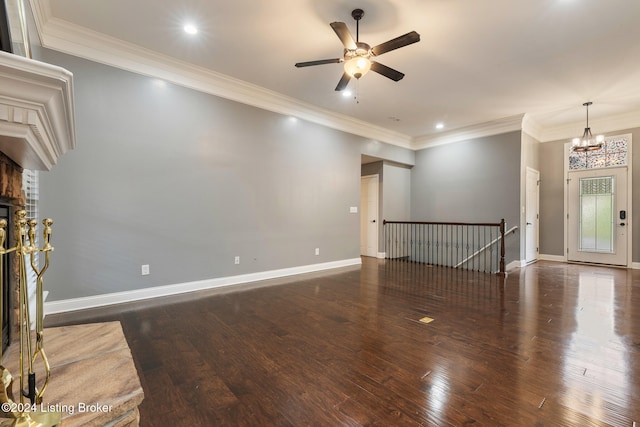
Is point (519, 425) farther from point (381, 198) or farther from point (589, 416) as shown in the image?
point (381, 198)

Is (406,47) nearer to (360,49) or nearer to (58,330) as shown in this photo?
(360,49)

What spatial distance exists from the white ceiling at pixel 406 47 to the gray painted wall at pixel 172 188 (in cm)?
45

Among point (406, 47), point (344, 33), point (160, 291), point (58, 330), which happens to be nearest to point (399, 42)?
point (344, 33)

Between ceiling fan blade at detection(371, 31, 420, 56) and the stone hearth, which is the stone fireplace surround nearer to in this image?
the stone hearth

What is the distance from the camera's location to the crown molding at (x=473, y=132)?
19.8ft

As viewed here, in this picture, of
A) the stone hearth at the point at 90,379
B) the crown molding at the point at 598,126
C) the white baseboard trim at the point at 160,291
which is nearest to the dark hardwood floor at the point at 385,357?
the white baseboard trim at the point at 160,291

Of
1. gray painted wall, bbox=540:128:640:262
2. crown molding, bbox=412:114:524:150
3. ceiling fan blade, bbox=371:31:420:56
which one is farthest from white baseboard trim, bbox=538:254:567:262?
ceiling fan blade, bbox=371:31:420:56

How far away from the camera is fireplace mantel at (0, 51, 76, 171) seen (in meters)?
0.96

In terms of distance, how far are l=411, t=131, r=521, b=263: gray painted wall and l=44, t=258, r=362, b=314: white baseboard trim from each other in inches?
147

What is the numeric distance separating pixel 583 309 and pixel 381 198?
4439mm

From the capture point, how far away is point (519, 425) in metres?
1.52

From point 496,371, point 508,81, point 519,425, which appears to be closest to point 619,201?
point 508,81

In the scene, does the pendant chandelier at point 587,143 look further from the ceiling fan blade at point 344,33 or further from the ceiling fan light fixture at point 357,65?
the ceiling fan blade at point 344,33

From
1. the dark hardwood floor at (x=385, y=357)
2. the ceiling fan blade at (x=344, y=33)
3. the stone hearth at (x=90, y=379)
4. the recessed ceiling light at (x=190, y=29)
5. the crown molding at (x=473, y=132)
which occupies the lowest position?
the dark hardwood floor at (x=385, y=357)
